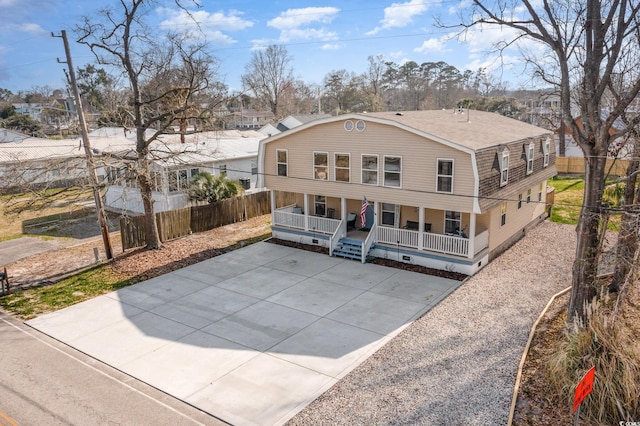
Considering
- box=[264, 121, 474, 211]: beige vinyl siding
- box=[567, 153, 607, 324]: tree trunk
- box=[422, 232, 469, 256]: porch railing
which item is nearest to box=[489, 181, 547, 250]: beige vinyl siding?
box=[422, 232, 469, 256]: porch railing

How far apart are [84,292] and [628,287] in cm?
1632

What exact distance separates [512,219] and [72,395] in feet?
56.9

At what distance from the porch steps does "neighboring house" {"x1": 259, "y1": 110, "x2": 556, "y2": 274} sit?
4 cm

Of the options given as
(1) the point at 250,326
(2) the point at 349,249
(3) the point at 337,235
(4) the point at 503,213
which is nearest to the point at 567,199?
(4) the point at 503,213

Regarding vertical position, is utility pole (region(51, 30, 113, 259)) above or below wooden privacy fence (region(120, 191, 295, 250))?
above

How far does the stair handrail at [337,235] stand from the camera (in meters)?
18.6

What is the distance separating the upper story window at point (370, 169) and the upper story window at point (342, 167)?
69cm

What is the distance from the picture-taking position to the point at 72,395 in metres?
9.57

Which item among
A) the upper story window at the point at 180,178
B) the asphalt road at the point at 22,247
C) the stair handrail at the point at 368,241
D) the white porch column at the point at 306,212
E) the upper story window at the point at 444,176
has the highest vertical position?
the upper story window at the point at 444,176

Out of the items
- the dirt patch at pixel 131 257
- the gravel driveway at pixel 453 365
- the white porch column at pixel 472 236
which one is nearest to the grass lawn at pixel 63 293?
the dirt patch at pixel 131 257

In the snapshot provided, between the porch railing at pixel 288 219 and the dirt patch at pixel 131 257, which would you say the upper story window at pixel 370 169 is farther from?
the dirt patch at pixel 131 257

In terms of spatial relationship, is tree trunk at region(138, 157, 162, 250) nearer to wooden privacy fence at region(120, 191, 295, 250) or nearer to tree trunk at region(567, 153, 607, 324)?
wooden privacy fence at region(120, 191, 295, 250)

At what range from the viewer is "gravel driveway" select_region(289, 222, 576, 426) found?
28.4ft

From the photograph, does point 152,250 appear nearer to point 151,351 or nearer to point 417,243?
point 151,351
